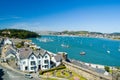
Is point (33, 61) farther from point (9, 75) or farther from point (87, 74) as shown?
point (87, 74)

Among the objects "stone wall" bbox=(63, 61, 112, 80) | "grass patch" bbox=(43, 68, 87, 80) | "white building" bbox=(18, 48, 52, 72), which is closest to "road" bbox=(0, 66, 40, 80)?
"white building" bbox=(18, 48, 52, 72)

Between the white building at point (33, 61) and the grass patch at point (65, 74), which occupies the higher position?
the white building at point (33, 61)

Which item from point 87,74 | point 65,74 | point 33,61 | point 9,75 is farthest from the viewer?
point 33,61

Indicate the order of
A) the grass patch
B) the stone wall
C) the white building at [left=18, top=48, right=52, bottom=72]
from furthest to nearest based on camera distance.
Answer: the white building at [left=18, top=48, right=52, bottom=72], the grass patch, the stone wall

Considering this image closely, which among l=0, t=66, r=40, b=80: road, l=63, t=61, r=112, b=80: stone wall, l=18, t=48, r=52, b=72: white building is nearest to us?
l=63, t=61, r=112, b=80: stone wall

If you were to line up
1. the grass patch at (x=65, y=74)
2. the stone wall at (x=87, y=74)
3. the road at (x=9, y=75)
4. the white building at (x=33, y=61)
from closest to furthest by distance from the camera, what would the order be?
the stone wall at (x=87, y=74) < the road at (x=9, y=75) < the grass patch at (x=65, y=74) < the white building at (x=33, y=61)

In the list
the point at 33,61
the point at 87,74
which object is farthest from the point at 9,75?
the point at 87,74

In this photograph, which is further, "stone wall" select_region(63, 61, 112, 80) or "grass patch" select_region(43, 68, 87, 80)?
"grass patch" select_region(43, 68, 87, 80)

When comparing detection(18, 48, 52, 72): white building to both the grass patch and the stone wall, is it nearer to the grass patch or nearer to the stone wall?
the grass patch

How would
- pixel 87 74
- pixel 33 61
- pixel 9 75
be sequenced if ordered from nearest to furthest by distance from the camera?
pixel 87 74
pixel 9 75
pixel 33 61

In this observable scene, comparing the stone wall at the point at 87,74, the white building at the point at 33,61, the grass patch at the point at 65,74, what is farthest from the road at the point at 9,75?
the stone wall at the point at 87,74

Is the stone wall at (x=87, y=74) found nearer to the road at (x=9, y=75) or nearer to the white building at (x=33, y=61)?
the white building at (x=33, y=61)
